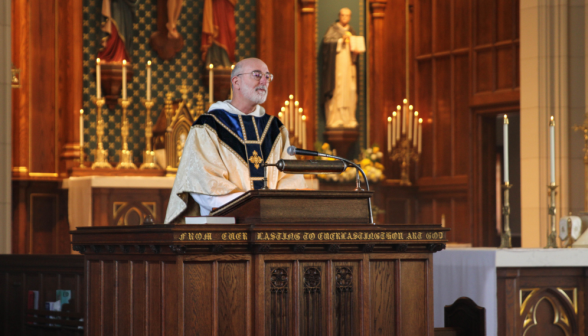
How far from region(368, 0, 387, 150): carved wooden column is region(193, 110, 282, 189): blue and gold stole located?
6.14 metres

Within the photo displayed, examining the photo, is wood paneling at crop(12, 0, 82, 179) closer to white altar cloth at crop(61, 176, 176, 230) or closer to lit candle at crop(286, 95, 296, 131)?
white altar cloth at crop(61, 176, 176, 230)

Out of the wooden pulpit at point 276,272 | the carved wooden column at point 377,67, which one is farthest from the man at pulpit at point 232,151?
the carved wooden column at point 377,67

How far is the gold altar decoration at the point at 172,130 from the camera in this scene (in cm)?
934

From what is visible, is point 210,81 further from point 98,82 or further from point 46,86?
point 46,86

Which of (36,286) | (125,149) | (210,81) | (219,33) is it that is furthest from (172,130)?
(36,286)

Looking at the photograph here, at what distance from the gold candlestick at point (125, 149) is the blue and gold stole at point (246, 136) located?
15.2ft

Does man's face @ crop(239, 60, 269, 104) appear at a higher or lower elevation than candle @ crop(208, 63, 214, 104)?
lower

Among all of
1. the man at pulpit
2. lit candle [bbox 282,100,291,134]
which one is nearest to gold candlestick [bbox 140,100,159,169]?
lit candle [bbox 282,100,291,134]

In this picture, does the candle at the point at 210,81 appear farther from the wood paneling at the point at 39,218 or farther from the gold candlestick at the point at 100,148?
the wood paneling at the point at 39,218

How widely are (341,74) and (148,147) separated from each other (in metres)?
2.56

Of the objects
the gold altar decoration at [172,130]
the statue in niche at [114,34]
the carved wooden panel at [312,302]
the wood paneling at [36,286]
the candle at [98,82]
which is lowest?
the wood paneling at [36,286]

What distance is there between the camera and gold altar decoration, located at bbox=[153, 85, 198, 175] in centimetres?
934

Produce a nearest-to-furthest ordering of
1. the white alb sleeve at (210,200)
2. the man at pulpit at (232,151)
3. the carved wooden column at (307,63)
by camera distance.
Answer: the white alb sleeve at (210,200) < the man at pulpit at (232,151) < the carved wooden column at (307,63)

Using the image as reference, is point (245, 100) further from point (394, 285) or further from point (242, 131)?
point (394, 285)
